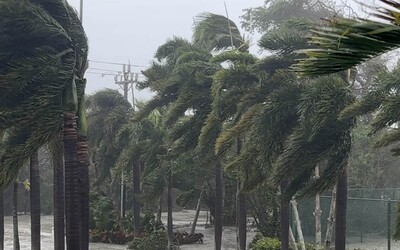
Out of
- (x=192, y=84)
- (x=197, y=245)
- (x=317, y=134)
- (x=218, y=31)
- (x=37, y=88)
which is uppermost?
(x=218, y=31)

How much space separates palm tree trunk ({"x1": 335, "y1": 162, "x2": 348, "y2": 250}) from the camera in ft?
33.0

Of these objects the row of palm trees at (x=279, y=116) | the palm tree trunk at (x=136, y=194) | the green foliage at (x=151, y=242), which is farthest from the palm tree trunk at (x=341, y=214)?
the palm tree trunk at (x=136, y=194)

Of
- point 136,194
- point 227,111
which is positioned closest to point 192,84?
point 227,111

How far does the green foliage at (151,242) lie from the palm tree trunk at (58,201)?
860cm

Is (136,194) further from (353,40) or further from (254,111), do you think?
(353,40)

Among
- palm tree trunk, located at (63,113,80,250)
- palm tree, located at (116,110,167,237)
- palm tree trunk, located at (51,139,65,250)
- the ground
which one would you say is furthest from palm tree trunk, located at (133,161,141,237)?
palm tree trunk, located at (63,113,80,250)

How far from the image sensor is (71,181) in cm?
925

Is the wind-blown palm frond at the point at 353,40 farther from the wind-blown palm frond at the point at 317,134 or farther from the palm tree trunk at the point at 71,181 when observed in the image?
the palm tree trunk at the point at 71,181

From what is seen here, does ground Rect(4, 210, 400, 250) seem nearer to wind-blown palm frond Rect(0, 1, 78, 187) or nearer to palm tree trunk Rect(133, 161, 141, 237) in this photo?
palm tree trunk Rect(133, 161, 141, 237)

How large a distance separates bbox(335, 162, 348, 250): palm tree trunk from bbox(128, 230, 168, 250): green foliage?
36.7 ft

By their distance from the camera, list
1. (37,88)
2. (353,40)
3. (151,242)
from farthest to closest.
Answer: (151,242)
(37,88)
(353,40)

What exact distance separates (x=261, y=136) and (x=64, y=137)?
308 centimetres

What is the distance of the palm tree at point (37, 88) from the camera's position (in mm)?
8742

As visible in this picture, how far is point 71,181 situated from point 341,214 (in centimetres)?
430
